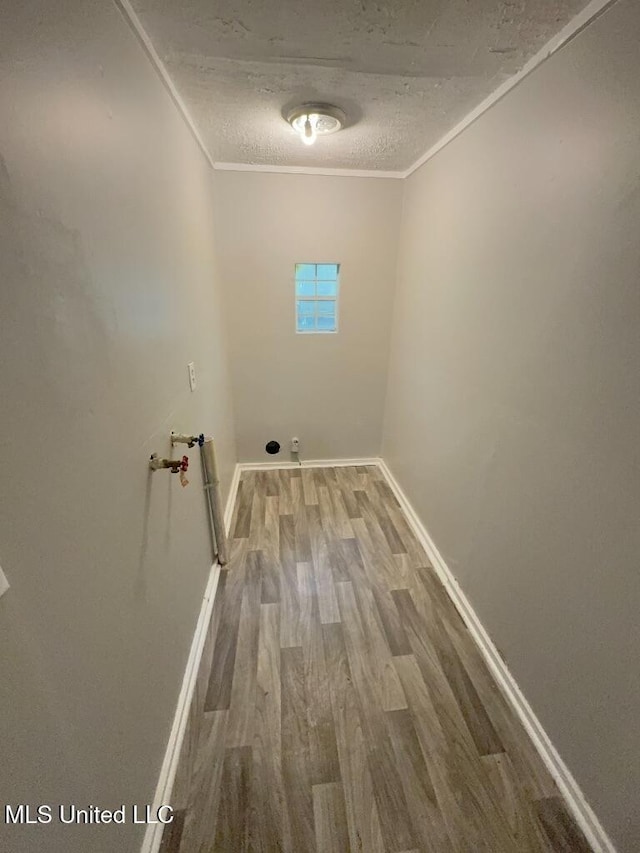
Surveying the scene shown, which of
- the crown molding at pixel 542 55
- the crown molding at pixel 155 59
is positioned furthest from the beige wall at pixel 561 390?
the crown molding at pixel 155 59

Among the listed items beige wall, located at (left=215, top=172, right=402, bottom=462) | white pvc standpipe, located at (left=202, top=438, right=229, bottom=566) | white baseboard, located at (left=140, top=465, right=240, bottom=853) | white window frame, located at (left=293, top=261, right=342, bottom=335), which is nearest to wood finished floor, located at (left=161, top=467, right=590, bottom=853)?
white baseboard, located at (left=140, top=465, right=240, bottom=853)

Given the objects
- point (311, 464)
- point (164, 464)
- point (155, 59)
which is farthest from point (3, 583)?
point (311, 464)

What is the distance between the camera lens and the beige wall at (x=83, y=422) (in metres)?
0.54

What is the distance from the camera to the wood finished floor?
100cm

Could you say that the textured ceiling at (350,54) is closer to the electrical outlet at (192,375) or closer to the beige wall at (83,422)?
the beige wall at (83,422)

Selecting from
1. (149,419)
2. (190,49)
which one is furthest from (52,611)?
(190,49)

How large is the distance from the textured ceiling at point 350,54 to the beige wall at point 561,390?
5.9 inches

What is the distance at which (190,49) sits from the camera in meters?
1.09

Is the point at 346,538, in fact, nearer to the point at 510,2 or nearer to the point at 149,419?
the point at 149,419

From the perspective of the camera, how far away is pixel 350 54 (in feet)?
3.61

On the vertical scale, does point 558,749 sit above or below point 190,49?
below

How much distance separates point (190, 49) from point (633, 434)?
172 cm

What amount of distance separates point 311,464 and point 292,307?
1322 millimetres

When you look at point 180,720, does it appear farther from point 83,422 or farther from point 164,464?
point 83,422
